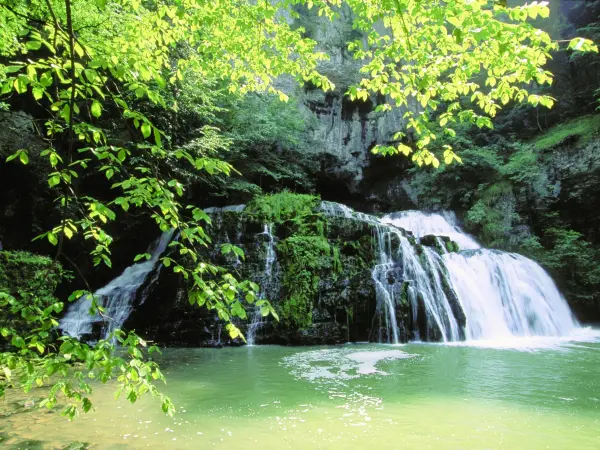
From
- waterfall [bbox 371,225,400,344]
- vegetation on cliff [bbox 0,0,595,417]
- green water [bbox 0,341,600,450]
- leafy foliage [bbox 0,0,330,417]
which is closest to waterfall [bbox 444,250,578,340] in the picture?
waterfall [bbox 371,225,400,344]

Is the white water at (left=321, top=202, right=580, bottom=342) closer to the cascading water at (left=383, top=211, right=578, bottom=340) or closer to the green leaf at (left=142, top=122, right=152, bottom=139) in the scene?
the cascading water at (left=383, top=211, right=578, bottom=340)

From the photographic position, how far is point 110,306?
11.1 m

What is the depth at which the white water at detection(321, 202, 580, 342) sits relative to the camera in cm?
1038

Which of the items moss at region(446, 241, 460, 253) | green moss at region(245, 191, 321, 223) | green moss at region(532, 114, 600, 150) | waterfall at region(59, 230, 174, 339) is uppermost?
green moss at region(532, 114, 600, 150)

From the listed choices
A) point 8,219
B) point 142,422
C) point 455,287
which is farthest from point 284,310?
point 8,219

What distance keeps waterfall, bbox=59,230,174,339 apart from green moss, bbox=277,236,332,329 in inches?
137

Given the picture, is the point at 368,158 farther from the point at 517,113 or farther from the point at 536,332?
the point at 536,332

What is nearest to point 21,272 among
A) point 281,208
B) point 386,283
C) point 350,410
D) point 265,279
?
point 265,279

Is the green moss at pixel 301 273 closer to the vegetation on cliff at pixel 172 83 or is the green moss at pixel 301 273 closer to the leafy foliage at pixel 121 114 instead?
the vegetation on cliff at pixel 172 83

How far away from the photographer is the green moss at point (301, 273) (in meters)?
10.1

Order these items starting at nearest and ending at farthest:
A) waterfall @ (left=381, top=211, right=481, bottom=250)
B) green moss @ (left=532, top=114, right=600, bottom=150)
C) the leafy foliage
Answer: the leafy foliage
green moss @ (left=532, top=114, right=600, bottom=150)
waterfall @ (left=381, top=211, right=481, bottom=250)

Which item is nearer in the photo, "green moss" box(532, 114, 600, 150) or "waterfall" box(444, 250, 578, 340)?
"waterfall" box(444, 250, 578, 340)

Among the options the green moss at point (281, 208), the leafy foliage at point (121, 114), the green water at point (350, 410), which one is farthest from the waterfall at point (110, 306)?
the green water at point (350, 410)

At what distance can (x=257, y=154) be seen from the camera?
58.0 ft
